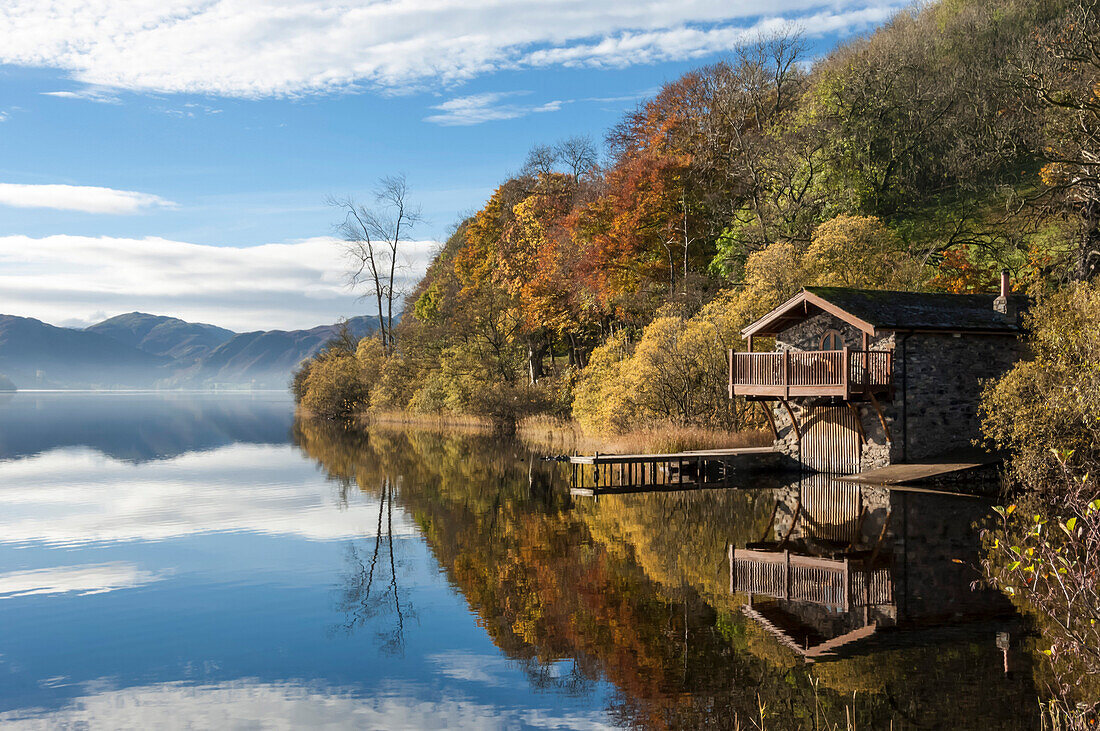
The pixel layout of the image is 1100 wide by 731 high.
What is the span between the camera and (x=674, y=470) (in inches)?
1281

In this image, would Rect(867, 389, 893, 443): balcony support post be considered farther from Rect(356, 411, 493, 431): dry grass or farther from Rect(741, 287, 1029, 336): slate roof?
Rect(356, 411, 493, 431): dry grass

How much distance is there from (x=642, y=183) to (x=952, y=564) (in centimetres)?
3303

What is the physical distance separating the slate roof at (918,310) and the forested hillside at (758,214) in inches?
208

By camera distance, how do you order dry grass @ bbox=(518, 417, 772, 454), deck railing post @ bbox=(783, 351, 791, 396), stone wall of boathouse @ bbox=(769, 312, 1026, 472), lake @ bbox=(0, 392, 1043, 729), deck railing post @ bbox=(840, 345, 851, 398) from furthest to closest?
dry grass @ bbox=(518, 417, 772, 454) → deck railing post @ bbox=(783, 351, 791, 396) → stone wall of boathouse @ bbox=(769, 312, 1026, 472) → deck railing post @ bbox=(840, 345, 851, 398) → lake @ bbox=(0, 392, 1043, 729)

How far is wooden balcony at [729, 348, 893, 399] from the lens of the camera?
1086 inches

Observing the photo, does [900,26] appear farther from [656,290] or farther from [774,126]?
[656,290]

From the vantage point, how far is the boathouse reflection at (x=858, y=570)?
42.4 ft

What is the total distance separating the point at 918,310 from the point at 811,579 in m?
15.9

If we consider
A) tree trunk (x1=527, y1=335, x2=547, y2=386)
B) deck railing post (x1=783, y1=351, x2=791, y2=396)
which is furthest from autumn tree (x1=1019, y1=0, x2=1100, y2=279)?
tree trunk (x1=527, y1=335, x2=547, y2=386)

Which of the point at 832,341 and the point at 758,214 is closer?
the point at 832,341

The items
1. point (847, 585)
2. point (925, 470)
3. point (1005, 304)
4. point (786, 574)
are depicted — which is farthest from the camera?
point (1005, 304)

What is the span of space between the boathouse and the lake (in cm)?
312

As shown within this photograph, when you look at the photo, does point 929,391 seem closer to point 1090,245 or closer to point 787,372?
point 787,372

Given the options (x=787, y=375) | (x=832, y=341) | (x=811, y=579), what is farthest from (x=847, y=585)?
(x=832, y=341)
